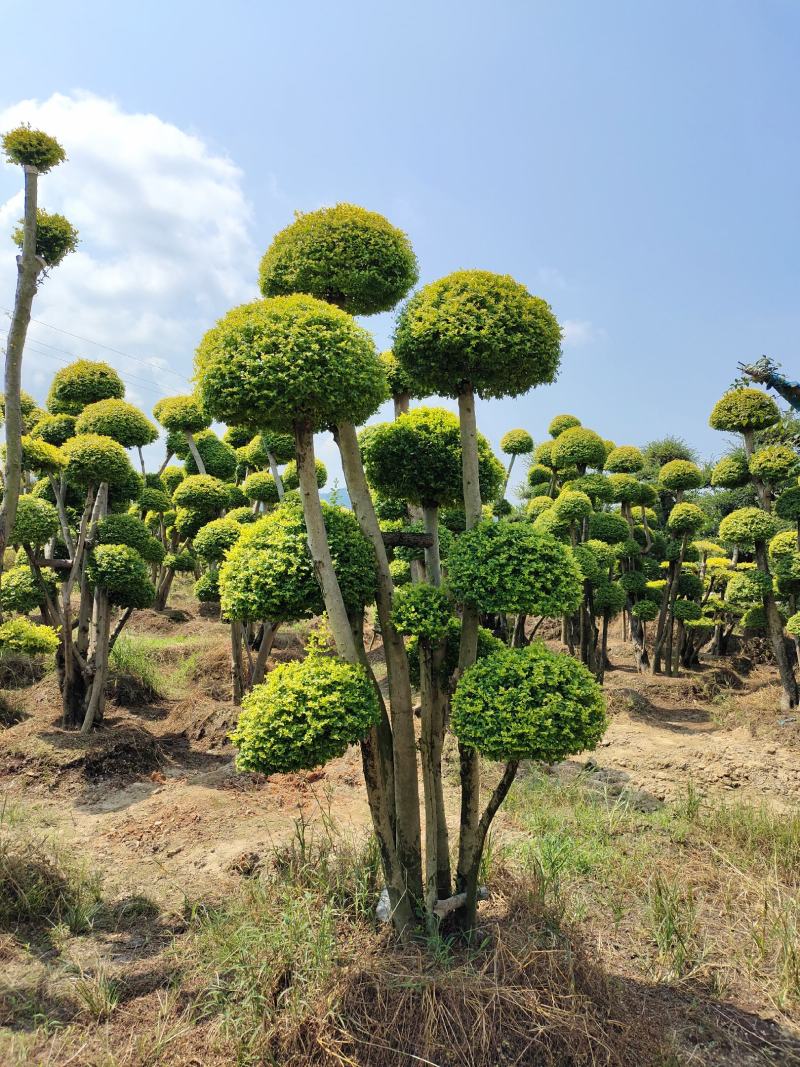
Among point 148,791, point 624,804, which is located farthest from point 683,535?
point 148,791

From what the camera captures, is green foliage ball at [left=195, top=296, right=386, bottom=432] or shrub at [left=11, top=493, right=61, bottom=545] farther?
shrub at [left=11, top=493, right=61, bottom=545]

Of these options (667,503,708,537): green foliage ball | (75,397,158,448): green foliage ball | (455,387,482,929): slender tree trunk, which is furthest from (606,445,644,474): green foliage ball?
(455,387,482,929): slender tree trunk

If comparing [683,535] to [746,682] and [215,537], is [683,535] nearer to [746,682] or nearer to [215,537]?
[746,682]

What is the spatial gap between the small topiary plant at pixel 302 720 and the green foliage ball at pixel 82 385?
684 centimetres

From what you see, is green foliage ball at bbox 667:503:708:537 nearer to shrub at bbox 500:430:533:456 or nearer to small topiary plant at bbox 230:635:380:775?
shrub at bbox 500:430:533:456

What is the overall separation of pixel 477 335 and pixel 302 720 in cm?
227

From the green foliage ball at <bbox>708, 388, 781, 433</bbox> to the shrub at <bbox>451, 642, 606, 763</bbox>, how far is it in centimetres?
750

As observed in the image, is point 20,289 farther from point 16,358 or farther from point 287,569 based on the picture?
point 287,569

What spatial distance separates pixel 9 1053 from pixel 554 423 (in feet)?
41.2

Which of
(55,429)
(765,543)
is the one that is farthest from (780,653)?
(55,429)

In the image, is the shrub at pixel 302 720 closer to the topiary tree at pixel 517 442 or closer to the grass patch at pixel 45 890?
the grass patch at pixel 45 890

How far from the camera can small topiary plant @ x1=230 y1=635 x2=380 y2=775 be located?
132 inches

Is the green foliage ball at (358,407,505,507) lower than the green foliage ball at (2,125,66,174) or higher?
lower

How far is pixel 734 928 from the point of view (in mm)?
4320
